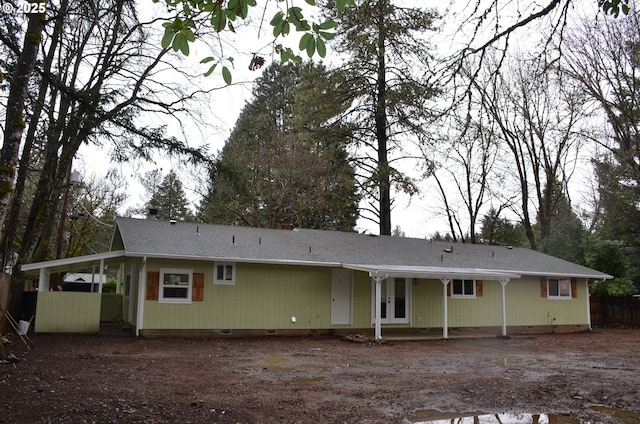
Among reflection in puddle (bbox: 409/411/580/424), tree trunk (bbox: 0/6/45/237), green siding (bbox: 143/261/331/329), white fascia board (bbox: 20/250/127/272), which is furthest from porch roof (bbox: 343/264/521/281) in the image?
tree trunk (bbox: 0/6/45/237)

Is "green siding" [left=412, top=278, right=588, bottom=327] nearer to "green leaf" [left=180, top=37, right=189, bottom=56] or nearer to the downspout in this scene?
the downspout

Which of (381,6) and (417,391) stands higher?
(381,6)

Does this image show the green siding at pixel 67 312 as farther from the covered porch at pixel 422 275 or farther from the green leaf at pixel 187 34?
the green leaf at pixel 187 34

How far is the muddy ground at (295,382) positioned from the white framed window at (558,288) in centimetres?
591

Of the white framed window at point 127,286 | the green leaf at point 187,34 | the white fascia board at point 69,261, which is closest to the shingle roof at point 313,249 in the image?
the white fascia board at point 69,261

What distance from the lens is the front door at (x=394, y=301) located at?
1658 cm

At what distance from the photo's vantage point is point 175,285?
46.0ft

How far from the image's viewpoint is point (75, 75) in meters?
14.8

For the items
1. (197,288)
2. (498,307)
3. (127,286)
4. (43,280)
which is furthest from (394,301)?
(43,280)

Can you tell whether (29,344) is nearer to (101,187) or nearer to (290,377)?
(290,377)

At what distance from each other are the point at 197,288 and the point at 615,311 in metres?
A: 17.5

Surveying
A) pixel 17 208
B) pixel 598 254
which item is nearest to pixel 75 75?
pixel 17 208

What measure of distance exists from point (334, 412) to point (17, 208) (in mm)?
10923

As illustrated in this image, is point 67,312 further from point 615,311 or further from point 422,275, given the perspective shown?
point 615,311
